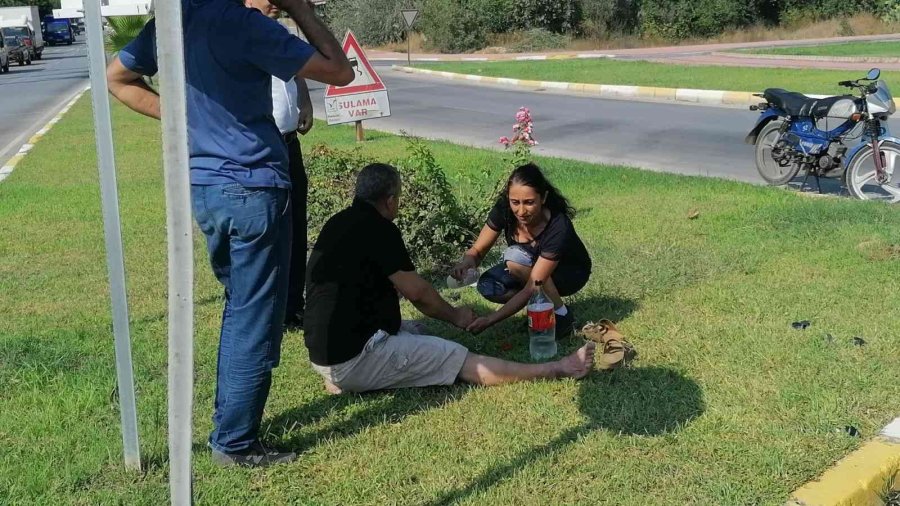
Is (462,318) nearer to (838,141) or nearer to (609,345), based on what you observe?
(609,345)

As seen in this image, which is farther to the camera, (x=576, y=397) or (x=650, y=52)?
(x=650, y=52)

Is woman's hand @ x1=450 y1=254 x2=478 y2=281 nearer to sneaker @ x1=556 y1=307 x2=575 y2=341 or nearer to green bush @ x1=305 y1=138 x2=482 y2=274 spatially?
sneaker @ x1=556 y1=307 x2=575 y2=341

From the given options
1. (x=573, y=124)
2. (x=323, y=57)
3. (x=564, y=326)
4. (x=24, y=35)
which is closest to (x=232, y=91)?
(x=323, y=57)

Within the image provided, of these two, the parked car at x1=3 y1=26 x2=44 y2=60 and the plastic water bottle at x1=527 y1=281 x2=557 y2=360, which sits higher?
the plastic water bottle at x1=527 y1=281 x2=557 y2=360

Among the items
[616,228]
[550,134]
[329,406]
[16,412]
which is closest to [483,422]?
[329,406]

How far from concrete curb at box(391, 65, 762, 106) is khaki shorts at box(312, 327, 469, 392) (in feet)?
45.4

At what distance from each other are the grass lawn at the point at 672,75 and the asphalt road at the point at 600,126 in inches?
85.9

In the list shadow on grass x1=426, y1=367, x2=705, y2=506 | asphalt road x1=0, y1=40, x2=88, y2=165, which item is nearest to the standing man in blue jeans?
shadow on grass x1=426, y1=367, x2=705, y2=506

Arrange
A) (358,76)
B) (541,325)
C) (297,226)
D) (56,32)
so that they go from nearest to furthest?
(541,325)
(297,226)
(358,76)
(56,32)

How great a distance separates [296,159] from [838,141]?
5551 mm

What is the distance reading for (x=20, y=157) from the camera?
12922 millimetres

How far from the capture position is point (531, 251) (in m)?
4.74

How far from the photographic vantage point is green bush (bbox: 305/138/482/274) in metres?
6.13

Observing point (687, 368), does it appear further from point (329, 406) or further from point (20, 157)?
point (20, 157)
